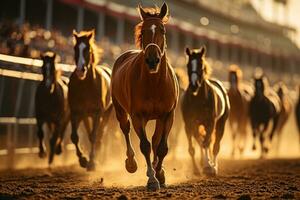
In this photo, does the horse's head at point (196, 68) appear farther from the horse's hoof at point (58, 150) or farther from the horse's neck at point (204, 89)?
the horse's hoof at point (58, 150)

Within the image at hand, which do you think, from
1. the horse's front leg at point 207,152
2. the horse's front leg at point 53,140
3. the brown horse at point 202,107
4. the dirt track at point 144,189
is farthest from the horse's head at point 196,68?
the horse's front leg at point 53,140

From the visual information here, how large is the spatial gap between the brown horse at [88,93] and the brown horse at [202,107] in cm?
142

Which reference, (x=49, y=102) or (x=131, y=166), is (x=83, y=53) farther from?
(x=131, y=166)

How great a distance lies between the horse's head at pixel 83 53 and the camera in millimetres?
12328

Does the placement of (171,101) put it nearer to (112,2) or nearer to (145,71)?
(145,71)

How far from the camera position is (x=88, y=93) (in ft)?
42.5

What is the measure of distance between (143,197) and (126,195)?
23 centimetres

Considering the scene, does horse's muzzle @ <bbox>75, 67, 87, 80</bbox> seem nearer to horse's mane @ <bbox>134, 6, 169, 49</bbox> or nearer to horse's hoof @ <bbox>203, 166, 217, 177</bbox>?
horse's hoof @ <bbox>203, 166, 217, 177</bbox>

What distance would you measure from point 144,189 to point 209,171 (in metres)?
2.61

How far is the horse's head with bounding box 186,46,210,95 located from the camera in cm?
1222

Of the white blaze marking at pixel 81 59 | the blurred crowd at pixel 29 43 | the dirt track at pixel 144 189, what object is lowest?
the dirt track at pixel 144 189

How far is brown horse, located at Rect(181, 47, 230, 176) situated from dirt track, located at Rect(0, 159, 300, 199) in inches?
22.7

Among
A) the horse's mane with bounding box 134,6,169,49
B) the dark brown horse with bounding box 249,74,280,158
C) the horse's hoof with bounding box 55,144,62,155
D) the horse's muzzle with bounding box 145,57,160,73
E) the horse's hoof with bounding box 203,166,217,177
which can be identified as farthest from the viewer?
the dark brown horse with bounding box 249,74,280,158

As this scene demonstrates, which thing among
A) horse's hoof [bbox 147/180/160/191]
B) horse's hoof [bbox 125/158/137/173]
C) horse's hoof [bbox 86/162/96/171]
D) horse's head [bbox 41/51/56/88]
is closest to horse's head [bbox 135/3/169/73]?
horse's hoof [bbox 147/180/160/191]
